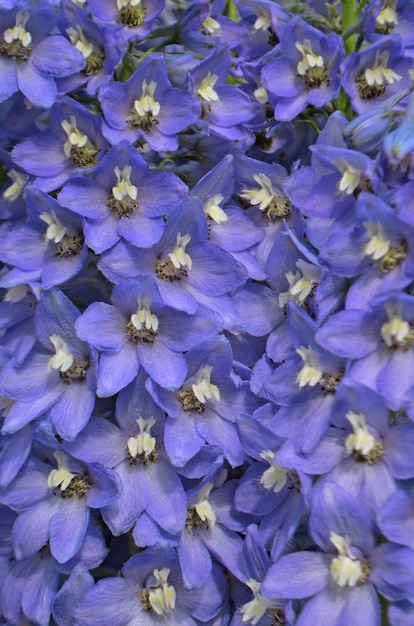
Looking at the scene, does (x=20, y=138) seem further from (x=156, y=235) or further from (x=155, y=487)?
(x=155, y=487)

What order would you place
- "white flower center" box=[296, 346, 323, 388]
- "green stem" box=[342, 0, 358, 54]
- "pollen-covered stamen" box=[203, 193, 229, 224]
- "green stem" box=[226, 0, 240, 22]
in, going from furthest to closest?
"green stem" box=[226, 0, 240, 22], "green stem" box=[342, 0, 358, 54], "pollen-covered stamen" box=[203, 193, 229, 224], "white flower center" box=[296, 346, 323, 388]

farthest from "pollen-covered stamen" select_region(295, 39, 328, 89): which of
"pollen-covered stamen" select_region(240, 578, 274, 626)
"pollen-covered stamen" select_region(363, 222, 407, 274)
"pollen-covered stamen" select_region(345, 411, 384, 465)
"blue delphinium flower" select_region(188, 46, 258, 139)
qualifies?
"pollen-covered stamen" select_region(240, 578, 274, 626)

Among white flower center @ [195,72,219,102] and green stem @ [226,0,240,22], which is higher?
white flower center @ [195,72,219,102]

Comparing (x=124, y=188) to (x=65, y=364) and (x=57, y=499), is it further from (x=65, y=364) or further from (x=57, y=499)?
(x=57, y=499)

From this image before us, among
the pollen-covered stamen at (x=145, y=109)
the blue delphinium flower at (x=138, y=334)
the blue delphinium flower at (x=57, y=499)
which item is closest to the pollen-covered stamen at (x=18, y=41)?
the pollen-covered stamen at (x=145, y=109)

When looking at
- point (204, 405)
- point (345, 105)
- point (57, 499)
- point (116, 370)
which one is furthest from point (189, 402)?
point (345, 105)

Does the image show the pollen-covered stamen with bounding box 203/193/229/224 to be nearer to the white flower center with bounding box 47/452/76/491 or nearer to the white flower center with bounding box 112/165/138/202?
the white flower center with bounding box 112/165/138/202

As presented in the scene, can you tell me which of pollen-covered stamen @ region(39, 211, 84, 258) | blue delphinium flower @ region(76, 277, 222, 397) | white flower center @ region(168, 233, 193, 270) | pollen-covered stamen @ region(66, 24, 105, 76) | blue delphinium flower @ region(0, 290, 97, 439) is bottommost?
blue delphinium flower @ region(0, 290, 97, 439)
